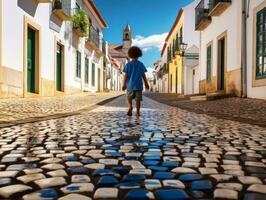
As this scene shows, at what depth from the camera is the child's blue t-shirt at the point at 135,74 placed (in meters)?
7.13

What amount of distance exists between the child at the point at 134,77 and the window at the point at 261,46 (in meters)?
5.21

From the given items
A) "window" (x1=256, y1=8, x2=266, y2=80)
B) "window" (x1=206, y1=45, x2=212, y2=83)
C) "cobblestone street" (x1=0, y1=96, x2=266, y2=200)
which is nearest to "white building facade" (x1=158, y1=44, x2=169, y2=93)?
"window" (x1=206, y1=45, x2=212, y2=83)

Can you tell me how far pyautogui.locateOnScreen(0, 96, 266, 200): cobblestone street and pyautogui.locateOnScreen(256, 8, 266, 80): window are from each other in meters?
7.19

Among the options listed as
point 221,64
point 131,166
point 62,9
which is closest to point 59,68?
point 62,9

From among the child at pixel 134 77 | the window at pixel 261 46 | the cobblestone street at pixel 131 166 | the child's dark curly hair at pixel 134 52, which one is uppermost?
the window at pixel 261 46

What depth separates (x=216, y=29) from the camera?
16391 millimetres

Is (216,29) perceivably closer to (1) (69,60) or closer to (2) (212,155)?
(1) (69,60)

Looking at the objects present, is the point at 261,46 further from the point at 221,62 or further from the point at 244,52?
the point at 221,62

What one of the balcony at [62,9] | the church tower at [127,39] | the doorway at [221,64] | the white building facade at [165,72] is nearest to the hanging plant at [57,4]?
the balcony at [62,9]

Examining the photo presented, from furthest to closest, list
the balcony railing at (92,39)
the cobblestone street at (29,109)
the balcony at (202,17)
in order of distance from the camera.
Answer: the balcony railing at (92,39)
the balcony at (202,17)
the cobblestone street at (29,109)

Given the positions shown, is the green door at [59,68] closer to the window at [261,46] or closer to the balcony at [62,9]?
the balcony at [62,9]

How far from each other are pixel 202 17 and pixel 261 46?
23.6 ft

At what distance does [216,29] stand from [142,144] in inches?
550

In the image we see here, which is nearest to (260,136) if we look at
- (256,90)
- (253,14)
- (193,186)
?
(193,186)
